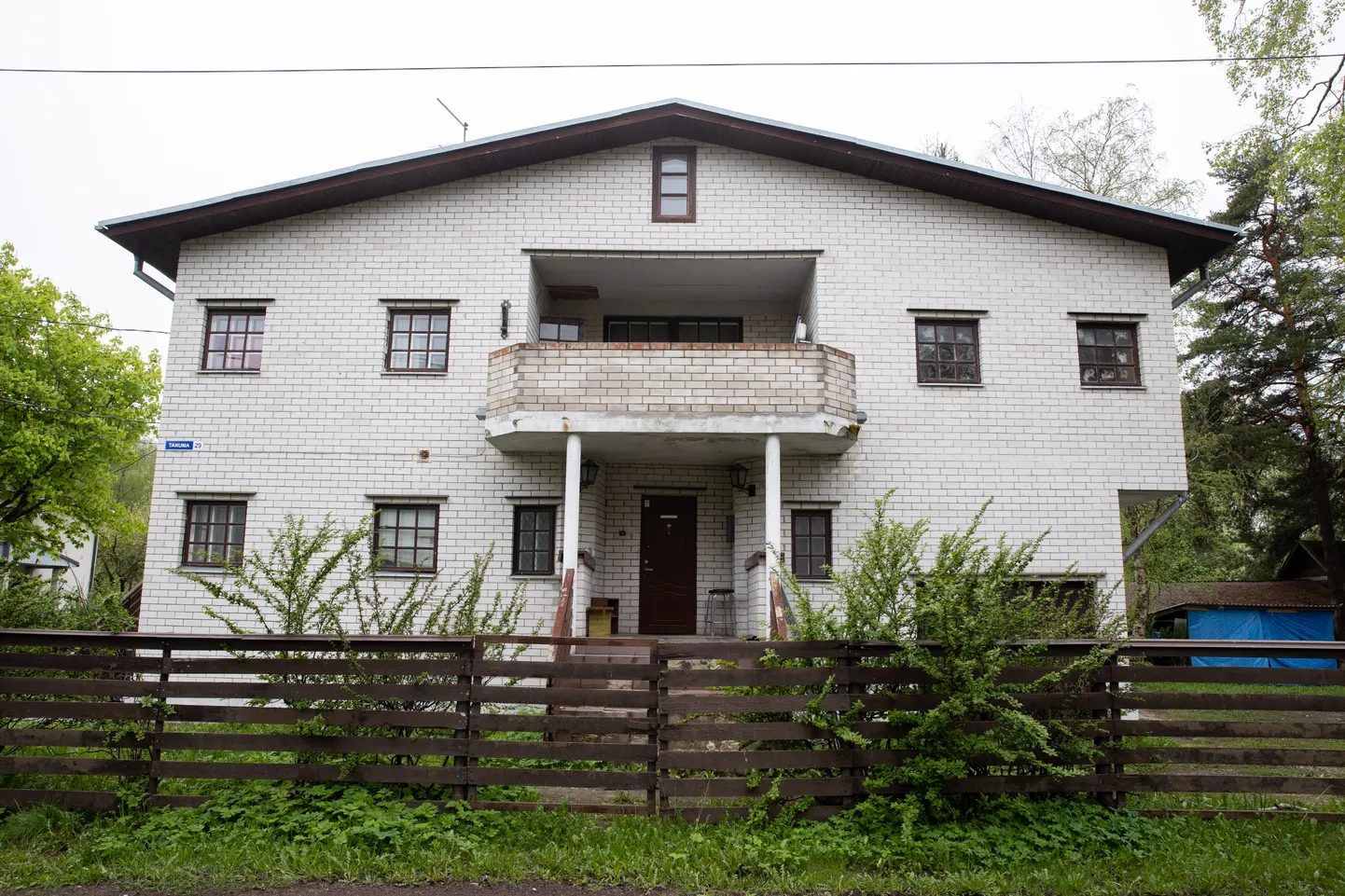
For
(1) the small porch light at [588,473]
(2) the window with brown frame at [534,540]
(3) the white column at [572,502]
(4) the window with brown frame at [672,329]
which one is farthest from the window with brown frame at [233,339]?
(4) the window with brown frame at [672,329]

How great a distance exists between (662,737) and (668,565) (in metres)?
7.61

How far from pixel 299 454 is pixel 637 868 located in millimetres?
9258

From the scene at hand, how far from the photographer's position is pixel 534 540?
12773 millimetres

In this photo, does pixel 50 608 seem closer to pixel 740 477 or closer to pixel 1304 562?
pixel 740 477

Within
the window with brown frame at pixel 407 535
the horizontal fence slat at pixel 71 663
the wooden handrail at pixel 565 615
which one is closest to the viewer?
the horizontal fence slat at pixel 71 663

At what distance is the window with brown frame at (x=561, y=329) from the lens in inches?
563

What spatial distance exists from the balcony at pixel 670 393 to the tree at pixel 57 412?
40.3 ft

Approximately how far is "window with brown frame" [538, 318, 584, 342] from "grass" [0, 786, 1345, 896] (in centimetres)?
899

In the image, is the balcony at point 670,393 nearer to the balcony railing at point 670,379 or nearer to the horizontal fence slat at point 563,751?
the balcony railing at point 670,379

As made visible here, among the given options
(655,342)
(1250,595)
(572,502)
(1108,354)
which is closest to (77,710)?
(572,502)

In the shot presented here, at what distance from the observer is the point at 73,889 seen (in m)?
5.40

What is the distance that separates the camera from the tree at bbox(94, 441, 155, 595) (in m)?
23.9

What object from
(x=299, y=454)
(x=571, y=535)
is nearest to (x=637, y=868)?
(x=571, y=535)

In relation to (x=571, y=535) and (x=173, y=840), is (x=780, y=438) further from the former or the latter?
(x=173, y=840)
